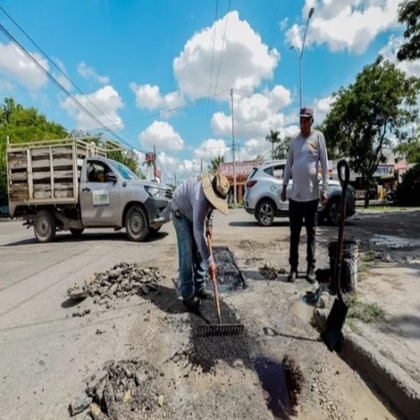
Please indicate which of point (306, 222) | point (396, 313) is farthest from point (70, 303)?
point (396, 313)

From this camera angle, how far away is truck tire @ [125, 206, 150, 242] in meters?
7.20

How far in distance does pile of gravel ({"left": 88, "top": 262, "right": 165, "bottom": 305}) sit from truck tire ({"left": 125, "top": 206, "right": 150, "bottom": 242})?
8.75 feet

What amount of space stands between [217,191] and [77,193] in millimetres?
5733

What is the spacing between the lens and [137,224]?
7.30 metres

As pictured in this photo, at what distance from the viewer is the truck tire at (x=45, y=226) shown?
8.00 metres

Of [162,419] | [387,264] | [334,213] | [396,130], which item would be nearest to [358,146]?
[396,130]

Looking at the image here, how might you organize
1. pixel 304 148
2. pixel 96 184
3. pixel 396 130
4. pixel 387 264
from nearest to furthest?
Answer: pixel 304 148
pixel 387 264
pixel 96 184
pixel 396 130

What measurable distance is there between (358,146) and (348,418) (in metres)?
21.8

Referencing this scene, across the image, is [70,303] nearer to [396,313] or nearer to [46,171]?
[396,313]

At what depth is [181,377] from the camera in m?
2.17

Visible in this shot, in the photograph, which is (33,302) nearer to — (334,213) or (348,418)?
(348,418)

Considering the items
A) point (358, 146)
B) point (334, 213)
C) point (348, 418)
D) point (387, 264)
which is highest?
point (358, 146)

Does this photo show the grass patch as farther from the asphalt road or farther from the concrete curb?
the asphalt road

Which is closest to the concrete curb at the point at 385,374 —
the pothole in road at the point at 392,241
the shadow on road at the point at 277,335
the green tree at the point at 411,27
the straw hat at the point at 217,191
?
the shadow on road at the point at 277,335
